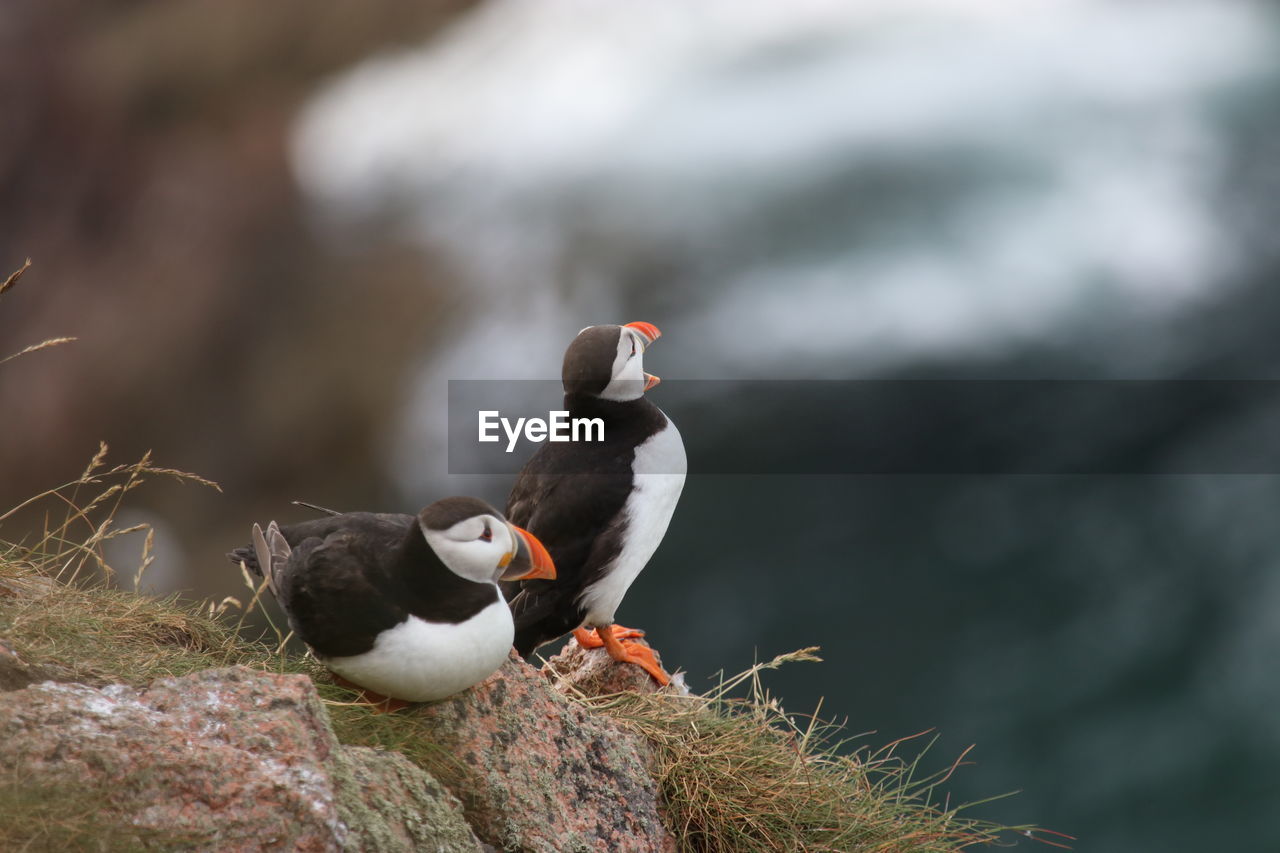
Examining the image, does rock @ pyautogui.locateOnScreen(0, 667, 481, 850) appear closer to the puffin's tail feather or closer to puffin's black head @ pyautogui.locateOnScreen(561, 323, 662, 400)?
the puffin's tail feather

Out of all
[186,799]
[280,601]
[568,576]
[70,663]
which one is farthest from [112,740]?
[568,576]

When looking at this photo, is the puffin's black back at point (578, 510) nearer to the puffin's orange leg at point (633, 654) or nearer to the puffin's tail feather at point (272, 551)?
the puffin's orange leg at point (633, 654)

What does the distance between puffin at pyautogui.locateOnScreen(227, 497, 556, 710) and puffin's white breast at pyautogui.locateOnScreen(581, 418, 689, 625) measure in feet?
3.54

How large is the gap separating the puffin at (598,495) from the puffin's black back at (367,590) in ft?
3.53

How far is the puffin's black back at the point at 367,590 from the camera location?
8.51 feet

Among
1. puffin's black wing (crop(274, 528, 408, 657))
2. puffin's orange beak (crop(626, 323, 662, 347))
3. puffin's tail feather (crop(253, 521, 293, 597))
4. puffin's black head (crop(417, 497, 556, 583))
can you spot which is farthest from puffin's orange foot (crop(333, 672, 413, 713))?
puffin's orange beak (crop(626, 323, 662, 347))

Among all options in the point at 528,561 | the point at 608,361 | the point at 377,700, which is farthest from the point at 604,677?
the point at 528,561

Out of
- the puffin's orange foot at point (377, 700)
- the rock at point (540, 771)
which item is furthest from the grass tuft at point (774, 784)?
the puffin's orange foot at point (377, 700)

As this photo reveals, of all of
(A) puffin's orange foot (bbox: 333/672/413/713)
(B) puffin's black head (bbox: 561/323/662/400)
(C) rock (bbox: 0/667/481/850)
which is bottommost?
(A) puffin's orange foot (bbox: 333/672/413/713)

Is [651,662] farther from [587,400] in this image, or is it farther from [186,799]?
[186,799]

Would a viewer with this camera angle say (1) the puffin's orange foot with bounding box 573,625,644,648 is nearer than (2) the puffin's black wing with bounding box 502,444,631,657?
No

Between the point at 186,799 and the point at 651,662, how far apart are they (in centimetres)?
202

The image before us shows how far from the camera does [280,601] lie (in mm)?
2809

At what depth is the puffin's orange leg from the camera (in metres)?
3.90
